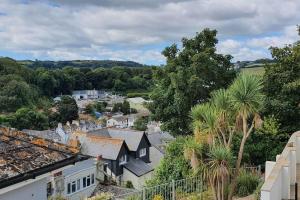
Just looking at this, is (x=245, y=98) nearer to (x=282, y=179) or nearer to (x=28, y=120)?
(x=282, y=179)

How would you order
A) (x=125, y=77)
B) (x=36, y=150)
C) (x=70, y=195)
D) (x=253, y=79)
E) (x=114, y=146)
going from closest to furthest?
(x=36, y=150) < (x=253, y=79) < (x=70, y=195) < (x=114, y=146) < (x=125, y=77)

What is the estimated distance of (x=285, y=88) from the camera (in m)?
16.7

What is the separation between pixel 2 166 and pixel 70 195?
19.2m

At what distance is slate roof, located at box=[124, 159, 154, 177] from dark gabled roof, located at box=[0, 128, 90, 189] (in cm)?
3048

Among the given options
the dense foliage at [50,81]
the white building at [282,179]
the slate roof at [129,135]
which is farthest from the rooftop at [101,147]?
the white building at [282,179]

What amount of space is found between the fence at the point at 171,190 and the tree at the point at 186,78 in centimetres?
601

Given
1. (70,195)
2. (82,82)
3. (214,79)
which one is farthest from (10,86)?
(214,79)

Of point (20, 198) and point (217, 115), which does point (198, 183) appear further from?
point (20, 198)

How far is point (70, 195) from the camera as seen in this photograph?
25438mm

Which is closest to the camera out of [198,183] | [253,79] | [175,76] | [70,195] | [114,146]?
[253,79]

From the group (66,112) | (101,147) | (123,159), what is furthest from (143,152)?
(66,112)

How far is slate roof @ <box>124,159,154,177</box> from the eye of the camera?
39000mm

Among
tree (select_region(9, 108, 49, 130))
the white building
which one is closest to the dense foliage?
tree (select_region(9, 108, 49, 130))

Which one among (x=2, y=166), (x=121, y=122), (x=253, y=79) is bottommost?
(x=121, y=122)
